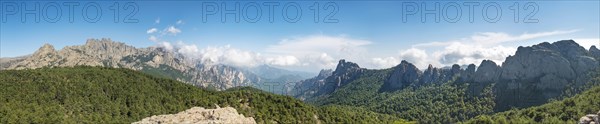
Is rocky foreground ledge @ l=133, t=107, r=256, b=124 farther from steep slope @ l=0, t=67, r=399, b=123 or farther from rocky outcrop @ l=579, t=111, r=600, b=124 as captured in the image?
steep slope @ l=0, t=67, r=399, b=123

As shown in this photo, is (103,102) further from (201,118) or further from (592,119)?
(592,119)

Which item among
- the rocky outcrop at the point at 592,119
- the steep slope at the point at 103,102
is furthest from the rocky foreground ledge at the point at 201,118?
the steep slope at the point at 103,102

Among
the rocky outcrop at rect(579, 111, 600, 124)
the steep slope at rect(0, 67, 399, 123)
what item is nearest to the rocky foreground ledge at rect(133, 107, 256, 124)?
the rocky outcrop at rect(579, 111, 600, 124)

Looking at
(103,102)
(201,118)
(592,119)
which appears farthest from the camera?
(103,102)

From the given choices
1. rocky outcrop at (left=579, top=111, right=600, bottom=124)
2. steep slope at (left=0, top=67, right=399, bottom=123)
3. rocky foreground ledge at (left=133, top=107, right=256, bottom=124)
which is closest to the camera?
rocky outcrop at (left=579, top=111, right=600, bottom=124)

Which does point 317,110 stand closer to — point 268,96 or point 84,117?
point 268,96

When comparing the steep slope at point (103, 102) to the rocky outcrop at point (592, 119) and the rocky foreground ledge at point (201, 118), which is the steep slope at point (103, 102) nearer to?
the rocky foreground ledge at point (201, 118)

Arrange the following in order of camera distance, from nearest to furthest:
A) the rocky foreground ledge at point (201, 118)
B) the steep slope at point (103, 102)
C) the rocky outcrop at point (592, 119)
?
the rocky outcrop at point (592, 119) < the rocky foreground ledge at point (201, 118) < the steep slope at point (103, 102)

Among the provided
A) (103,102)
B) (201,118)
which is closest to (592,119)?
(201,118)
